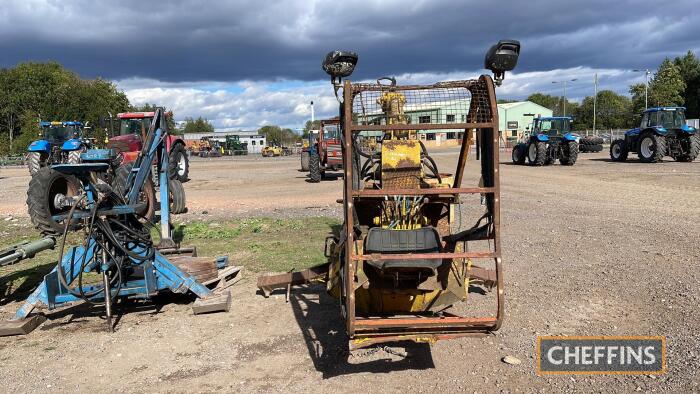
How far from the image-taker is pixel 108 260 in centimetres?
509

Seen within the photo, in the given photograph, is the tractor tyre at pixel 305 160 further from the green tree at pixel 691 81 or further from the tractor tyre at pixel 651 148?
the green tree at pixel 691 81

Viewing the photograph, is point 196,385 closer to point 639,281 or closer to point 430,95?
point 430,95

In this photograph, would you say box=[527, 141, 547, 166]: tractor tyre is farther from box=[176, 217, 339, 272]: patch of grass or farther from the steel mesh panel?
the steel mesh panel

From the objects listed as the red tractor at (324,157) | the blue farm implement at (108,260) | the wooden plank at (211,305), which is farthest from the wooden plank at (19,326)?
the red tractor at (324,157)

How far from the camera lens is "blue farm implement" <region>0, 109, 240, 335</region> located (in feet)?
15.9

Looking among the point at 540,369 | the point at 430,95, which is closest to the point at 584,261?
the point at 540,369

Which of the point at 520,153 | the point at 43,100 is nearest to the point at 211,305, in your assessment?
the point at 520,153

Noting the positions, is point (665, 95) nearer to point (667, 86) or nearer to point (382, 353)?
point (667, 86)

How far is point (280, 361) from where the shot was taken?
13.7 ft

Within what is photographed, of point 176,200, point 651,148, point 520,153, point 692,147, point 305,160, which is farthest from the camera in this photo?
point 520,153

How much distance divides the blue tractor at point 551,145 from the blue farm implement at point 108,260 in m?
21.2

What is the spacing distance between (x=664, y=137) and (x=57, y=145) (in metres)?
24.4

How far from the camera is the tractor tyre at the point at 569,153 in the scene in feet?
77.8

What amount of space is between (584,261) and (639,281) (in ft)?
3.11
